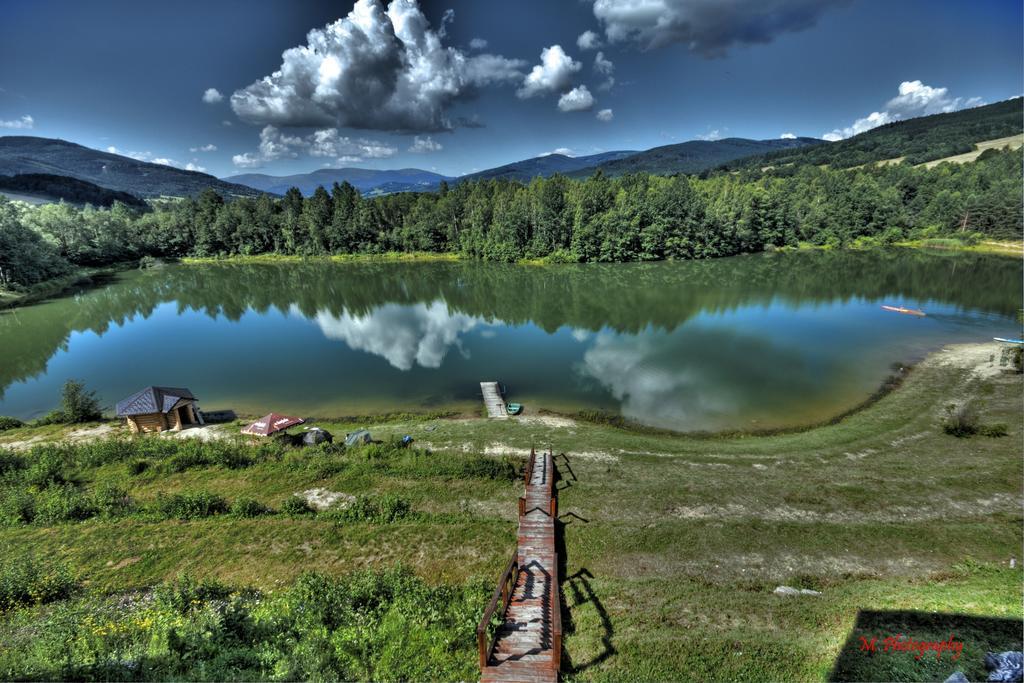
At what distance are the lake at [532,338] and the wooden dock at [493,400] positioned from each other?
1.38 metres

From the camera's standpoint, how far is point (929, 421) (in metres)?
23.8

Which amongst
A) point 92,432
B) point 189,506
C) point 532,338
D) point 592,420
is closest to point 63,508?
point 189,506

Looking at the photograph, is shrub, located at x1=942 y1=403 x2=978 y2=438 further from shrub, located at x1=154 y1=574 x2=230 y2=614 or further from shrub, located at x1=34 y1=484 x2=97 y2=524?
shrub, located at x1=34 y1=484 x2=97 y2=524

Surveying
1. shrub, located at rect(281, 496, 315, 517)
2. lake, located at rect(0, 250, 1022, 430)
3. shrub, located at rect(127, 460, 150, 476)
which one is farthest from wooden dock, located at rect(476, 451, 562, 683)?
shrub, located at rect(127, 460, 150, 476)

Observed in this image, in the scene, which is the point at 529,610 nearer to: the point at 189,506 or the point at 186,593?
the point at 186,593

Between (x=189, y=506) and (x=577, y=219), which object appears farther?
A: (x=577, y=219)

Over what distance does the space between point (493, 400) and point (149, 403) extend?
19895 mm

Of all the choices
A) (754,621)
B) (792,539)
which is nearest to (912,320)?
(792,539)

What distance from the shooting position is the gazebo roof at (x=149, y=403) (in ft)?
77.0

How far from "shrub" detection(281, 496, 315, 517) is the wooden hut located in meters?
14.2

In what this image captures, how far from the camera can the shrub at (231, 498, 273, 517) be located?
50.1 ft

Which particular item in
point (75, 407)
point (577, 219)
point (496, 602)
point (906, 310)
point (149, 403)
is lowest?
point (75, 407)

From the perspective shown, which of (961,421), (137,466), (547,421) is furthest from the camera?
(547,421)

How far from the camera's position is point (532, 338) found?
43.6 meters
